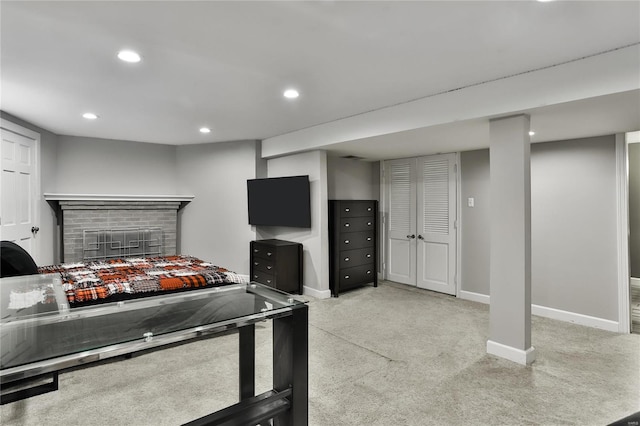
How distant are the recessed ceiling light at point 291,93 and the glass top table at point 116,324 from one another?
1921 mm

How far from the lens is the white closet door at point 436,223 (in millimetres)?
5027

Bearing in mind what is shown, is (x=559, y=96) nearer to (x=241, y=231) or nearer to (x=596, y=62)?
(x=596, y=62)

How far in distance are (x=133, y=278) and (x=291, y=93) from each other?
2.24 metres

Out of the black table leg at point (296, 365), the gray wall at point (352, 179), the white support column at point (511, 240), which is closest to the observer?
the black table leg at point (296, 365)

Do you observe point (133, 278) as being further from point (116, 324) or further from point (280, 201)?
point (280, 201)

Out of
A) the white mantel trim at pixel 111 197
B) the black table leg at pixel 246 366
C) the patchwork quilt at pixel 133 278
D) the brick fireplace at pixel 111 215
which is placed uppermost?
the white mantel trim at pixel 111 197

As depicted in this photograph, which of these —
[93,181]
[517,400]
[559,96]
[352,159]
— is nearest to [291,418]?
[517,400]

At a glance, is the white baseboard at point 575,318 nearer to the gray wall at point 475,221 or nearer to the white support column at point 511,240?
the gray wall at point 475,221

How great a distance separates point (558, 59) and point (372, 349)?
2.68 metres

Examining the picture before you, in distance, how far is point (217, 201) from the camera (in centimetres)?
582

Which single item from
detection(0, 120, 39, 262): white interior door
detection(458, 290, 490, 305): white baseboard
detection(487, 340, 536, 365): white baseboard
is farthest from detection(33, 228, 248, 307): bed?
detection(458, 290, 490, 305): white baseboard

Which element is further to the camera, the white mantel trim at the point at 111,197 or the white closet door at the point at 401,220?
the white closet door at the point at 401,220

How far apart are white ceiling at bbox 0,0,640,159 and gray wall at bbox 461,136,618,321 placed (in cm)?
36

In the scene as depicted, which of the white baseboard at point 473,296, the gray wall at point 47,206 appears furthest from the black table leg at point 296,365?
the gray wall at point 47,206
